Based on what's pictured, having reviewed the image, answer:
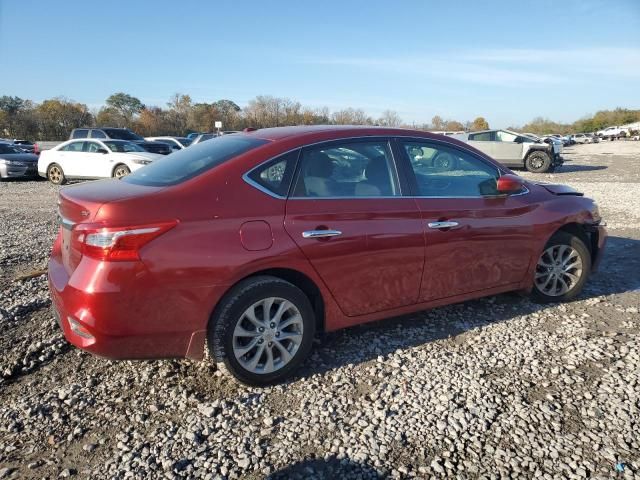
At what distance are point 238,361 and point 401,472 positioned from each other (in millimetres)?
1178

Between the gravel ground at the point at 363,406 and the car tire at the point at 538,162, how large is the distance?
53.7 ft

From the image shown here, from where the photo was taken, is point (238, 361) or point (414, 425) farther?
point (238, 361)

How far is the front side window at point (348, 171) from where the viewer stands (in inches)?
128

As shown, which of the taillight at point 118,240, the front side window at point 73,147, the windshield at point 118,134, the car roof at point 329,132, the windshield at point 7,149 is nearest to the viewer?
the taillight at point 118,240

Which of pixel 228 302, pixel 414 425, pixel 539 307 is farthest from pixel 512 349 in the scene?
pixel 228 302

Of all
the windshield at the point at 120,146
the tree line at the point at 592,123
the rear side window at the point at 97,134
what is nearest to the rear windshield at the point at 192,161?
the windshield at the point at 120,146

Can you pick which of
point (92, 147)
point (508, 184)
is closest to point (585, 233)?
point (508, 184)

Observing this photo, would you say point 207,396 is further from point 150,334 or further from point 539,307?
point 539,307

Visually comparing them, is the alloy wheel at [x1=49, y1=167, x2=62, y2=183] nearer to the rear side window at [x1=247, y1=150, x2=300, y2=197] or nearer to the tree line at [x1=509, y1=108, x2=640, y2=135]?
the rear side window at [x1=247, y1=150, x2=300, y2=197]

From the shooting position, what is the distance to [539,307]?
4438 mm

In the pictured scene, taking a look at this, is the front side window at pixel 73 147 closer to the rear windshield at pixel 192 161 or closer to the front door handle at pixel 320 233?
the rear windshield at pixel 192 161

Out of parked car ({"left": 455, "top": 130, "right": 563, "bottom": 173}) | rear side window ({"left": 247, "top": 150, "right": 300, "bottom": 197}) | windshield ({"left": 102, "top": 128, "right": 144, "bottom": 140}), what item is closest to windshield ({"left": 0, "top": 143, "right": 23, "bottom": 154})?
windshield ({"left": 102, "top": 128, "right": 144, "bottom": 140})

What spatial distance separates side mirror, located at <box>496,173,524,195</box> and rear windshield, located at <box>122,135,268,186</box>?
6.65 ft

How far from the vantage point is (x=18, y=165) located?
16688 millimetres
